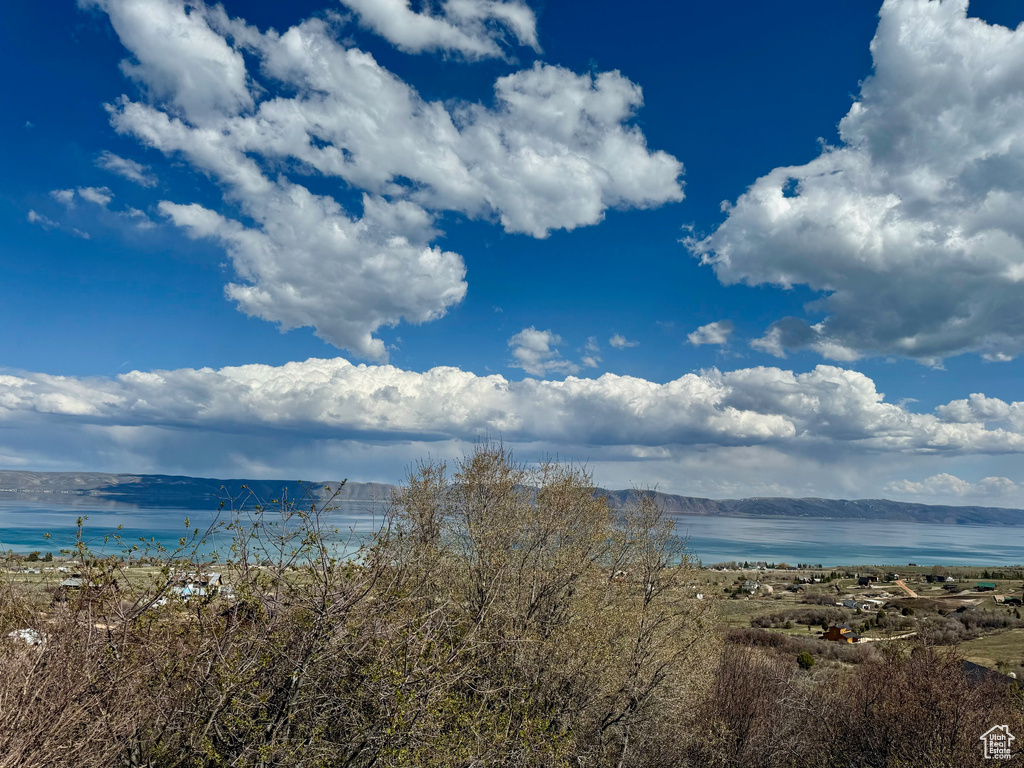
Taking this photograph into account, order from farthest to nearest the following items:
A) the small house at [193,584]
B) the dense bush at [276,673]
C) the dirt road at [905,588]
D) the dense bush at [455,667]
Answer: the dirt road at [905,588], the small house at [193,584], the dense bush at [455,667], the dense bush at [276,673]

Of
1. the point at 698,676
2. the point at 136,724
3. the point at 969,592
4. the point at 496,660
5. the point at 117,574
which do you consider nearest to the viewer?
the point at 136,724

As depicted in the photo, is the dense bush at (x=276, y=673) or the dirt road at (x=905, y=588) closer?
the dense bush at (x=276, y=673)

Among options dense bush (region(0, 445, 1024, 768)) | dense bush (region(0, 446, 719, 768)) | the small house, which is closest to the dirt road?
dense bush (region(0, 445, 1024, 768))

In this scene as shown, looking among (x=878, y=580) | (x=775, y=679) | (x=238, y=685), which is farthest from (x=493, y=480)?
(x=878, y=580)

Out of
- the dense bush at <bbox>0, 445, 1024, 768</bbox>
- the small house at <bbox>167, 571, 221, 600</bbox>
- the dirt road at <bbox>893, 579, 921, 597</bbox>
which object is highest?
the small house at <bbox>167, 571, 221, 600</bbox>

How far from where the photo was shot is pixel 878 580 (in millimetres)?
114688

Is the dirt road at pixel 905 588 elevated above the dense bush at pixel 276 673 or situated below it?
below

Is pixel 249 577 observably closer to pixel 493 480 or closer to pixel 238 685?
pixel 238 685

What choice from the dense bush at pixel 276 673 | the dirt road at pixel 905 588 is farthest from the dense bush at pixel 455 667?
the dirt road at pixel 905 588

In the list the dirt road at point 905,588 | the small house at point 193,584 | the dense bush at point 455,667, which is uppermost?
the small house at point 193,584

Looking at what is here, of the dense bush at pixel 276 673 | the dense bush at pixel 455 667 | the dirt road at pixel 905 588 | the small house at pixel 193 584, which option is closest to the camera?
the dense bush at pixel 276 673

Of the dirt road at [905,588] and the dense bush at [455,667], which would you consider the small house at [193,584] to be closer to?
the dense bush at [455,667]

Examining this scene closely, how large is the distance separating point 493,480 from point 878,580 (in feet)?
393

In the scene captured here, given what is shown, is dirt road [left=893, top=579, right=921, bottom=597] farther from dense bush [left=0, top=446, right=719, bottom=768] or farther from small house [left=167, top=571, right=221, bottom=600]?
small house [left=167, top=571, right=221, bottom=600]
